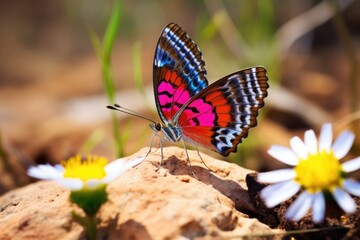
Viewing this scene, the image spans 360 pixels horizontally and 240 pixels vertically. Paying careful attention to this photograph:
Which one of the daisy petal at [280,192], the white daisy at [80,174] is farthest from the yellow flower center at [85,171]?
the daisy petal at [280,192]

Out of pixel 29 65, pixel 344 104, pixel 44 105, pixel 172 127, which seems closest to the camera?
pixel 172 127

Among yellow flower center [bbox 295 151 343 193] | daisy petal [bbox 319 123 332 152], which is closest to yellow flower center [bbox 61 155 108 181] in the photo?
yellow flower center [bbox 295 151 343 193]

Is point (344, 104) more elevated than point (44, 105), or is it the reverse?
point (44, 105)

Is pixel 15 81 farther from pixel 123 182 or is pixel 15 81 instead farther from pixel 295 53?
pixel 123 182

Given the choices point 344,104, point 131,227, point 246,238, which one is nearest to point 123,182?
point 131,227

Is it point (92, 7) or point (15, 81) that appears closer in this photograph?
point (15, 81)

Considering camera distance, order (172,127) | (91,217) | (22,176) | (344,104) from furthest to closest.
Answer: (344,104) → (22,176) → (172,127) → (91,217)
